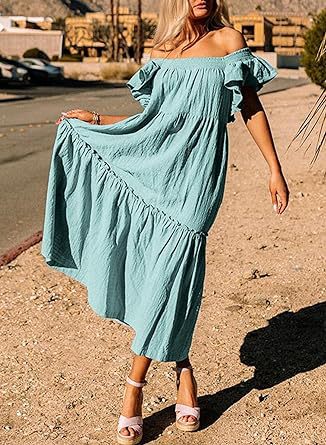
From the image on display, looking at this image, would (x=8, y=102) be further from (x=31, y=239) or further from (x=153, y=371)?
(x=153, y=371)

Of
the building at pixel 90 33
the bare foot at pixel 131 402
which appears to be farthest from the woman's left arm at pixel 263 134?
the building at pixel 90 33

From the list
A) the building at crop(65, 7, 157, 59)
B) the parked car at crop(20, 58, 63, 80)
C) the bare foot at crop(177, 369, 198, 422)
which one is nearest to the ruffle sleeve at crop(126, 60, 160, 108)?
the bare foot at crop(177, 369, 198, 422)

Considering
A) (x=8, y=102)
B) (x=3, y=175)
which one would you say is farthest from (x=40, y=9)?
(x=3, y=175)

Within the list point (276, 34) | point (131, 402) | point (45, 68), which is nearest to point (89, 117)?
point (131, 402)

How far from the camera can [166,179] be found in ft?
11.3

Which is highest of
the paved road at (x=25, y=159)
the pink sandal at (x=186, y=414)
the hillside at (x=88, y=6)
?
the pink sandal at (x=186, y=414)

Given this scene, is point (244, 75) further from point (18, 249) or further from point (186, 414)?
point (18, 249)

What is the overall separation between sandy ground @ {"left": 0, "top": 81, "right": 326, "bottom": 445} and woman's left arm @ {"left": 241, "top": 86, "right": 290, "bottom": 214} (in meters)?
0.93

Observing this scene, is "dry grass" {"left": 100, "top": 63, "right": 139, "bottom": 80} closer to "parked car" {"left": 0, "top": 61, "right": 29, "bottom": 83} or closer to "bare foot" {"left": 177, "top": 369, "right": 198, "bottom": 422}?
"parked car" {"left": 0, "top": 61, "right": 29, "bottom": 83}

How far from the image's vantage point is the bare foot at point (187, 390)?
146 inches

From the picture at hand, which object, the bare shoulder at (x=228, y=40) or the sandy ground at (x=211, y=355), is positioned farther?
the sandy ground at (x=211, y=355)

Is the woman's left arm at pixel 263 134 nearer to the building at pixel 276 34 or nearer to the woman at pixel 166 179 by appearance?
the woman at pixel 166 179

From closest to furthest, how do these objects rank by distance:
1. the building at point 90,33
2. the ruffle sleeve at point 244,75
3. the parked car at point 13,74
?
the ruffle sleeve at point 244,75, the parked car at point 13,74, the building at point 90,33

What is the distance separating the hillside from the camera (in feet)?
518
